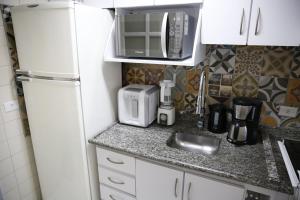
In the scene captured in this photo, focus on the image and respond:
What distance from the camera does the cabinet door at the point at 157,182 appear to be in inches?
49.7

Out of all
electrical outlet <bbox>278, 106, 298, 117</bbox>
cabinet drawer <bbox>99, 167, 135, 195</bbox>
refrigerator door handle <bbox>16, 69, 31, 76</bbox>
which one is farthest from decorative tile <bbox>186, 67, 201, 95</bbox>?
refrigerator door handle <bbox>16, 69, 31, 76</bbox>

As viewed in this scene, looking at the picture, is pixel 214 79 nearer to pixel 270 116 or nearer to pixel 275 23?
pixel 270 116

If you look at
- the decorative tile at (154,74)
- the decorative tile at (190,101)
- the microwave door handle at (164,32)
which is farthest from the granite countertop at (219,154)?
the microwave door handle at (164,32)

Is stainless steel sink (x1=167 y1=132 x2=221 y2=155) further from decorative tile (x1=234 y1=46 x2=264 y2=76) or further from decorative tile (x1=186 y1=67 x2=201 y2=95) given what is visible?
decorative tile (x1=234 y1=46 x2=264 y2=76)

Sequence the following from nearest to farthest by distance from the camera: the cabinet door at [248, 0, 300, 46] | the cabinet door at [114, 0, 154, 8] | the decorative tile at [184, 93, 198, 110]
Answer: the cabinet door at [248, 0, 300, 46] → the cabinet door at [114, 0, 154, 8] → the decorative tile at [184, 93, 198, 110]

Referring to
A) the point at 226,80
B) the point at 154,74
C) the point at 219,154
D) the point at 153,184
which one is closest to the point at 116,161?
the point at 153,184

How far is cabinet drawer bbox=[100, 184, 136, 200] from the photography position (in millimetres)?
1503

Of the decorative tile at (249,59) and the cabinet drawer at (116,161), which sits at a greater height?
the decorative tile at (249,59)

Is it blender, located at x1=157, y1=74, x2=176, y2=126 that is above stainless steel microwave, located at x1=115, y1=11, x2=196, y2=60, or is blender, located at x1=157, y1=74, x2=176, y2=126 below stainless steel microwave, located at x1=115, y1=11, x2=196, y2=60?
below

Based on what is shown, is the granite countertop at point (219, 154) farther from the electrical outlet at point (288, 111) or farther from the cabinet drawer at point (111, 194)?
the cabinet drawer at point (111, 194)

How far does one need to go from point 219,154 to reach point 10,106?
1.54m

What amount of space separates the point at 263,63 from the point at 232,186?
34.6 inches

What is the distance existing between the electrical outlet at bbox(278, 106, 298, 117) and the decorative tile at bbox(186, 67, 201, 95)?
621mm

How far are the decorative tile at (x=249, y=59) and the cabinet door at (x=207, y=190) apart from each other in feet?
2.74
